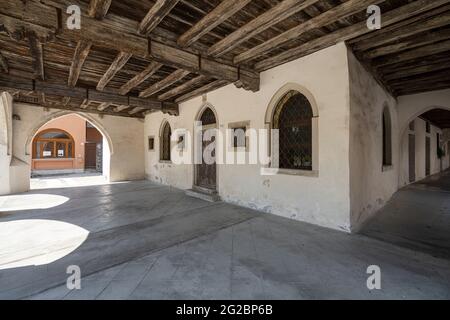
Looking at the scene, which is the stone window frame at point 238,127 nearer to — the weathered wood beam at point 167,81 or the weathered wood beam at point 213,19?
the weathered wood beam at point 167,81

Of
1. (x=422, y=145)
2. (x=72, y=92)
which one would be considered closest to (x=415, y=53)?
(x=72, y=92)

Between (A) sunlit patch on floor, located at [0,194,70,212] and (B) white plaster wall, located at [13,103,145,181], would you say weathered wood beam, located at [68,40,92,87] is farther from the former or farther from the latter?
(B) white plaster wall, located at [13,103,145,181]

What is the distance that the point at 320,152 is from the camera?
360 centimetres

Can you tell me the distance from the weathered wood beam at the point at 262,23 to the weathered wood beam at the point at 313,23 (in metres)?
0.38

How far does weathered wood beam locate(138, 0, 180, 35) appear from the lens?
2406 mm

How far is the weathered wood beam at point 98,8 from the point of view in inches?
95.4

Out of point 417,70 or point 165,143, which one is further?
point 165,143

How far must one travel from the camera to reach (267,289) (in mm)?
1904

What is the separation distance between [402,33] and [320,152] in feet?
6.57

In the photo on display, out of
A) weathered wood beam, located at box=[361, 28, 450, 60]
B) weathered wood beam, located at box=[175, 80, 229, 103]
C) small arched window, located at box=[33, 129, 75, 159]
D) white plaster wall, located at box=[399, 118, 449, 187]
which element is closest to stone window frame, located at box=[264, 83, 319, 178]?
weathered wood beam, located at box=[361, 28, 450, 60]

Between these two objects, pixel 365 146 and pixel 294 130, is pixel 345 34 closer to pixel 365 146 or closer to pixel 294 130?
pixel 294 130

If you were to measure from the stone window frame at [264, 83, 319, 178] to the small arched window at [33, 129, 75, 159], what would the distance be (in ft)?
49.5

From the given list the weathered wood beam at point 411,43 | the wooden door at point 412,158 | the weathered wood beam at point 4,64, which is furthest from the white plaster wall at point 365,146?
the weathered wood beam at point 4,64
